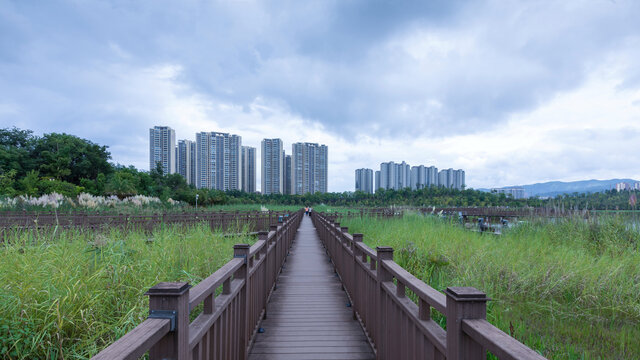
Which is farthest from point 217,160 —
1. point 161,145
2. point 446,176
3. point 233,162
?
point 446,176

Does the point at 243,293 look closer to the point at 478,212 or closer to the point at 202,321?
the point at 202,321

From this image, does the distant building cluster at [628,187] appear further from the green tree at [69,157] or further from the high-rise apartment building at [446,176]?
the high-rise apartment building at [446,176]

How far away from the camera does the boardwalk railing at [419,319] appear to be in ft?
4.42

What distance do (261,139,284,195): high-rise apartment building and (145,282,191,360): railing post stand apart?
90151mm

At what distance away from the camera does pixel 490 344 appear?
124 cm

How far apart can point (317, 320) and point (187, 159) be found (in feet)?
299

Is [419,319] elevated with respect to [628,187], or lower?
lower

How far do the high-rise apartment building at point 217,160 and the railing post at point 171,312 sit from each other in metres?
85.9

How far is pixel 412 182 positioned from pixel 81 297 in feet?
396

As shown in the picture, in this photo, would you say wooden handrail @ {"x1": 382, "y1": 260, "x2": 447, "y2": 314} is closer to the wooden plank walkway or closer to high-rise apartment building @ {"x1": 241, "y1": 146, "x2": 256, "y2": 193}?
the wooden plank walkway

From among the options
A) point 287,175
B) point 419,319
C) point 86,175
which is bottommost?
point 419,319

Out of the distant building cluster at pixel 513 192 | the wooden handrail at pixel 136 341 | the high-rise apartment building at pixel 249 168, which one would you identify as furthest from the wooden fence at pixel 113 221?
the high-rise apartment building at pixel 249 168

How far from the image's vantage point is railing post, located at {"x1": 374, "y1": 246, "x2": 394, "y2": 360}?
3020 mm

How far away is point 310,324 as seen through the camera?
449 centimetres
